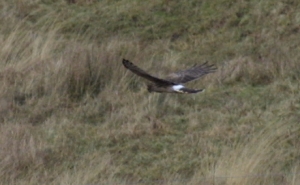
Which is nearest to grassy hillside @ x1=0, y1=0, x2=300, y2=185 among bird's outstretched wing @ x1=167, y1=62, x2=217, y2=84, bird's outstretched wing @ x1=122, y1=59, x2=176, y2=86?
bird's outstretched wing @ x1=167, y1=62, x2=217, y2=84

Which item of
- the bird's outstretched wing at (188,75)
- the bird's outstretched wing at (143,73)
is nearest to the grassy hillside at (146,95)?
the bird's outstretched wing at (188,75)

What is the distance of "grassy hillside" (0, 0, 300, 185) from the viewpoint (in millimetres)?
7953

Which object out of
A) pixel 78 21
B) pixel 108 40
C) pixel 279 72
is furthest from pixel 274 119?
Answer: pixel 78 21

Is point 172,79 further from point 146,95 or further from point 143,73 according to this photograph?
point 146,95

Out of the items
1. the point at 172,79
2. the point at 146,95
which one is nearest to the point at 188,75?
the point at 172,79

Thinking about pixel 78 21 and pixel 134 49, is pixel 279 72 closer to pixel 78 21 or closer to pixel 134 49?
pixel 134 49

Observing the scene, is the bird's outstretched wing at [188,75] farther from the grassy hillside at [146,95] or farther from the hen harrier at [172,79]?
the grassy hillside at [146,95]

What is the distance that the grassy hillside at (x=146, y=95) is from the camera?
7.95 metres

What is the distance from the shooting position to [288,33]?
11.2 m

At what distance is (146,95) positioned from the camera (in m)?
9.53

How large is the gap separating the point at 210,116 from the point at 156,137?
0.65m

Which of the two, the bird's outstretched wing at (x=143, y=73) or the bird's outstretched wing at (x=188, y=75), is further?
the bird's outstretched wing at (x=188, y=75)

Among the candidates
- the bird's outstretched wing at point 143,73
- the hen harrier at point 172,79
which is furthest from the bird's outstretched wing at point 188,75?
the bird's outstretched wing at point 143,73

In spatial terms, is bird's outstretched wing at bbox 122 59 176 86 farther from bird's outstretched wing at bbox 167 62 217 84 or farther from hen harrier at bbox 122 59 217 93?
bird's outstretched wing at bbox 167 62 217 84
